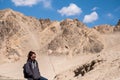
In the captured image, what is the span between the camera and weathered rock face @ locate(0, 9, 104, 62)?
148m

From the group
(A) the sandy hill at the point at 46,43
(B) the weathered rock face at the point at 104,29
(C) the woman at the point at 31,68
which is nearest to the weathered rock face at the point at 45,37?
(A) the sandy hill at the point at 46,43

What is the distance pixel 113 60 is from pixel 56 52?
13182cm

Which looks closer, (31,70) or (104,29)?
(31,70)

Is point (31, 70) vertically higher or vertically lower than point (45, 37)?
lower

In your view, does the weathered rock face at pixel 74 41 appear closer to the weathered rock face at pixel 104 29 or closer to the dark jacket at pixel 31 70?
the weathered rock face at pixel 104 29

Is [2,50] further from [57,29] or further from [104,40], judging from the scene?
[104,40]

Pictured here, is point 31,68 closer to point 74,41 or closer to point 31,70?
point 31,70

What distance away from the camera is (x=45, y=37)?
163250 mm

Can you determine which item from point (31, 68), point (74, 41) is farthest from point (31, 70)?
point (74, 41)

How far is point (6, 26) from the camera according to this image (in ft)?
489

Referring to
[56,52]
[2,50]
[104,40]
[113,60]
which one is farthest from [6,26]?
[113,60]

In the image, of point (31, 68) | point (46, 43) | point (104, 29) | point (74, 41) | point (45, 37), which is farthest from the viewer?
point (104, 29)

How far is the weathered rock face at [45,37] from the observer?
14775 cm

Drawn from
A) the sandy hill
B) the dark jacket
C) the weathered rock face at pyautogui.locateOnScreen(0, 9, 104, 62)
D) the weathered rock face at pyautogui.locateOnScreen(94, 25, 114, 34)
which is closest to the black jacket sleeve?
the dark jacket
